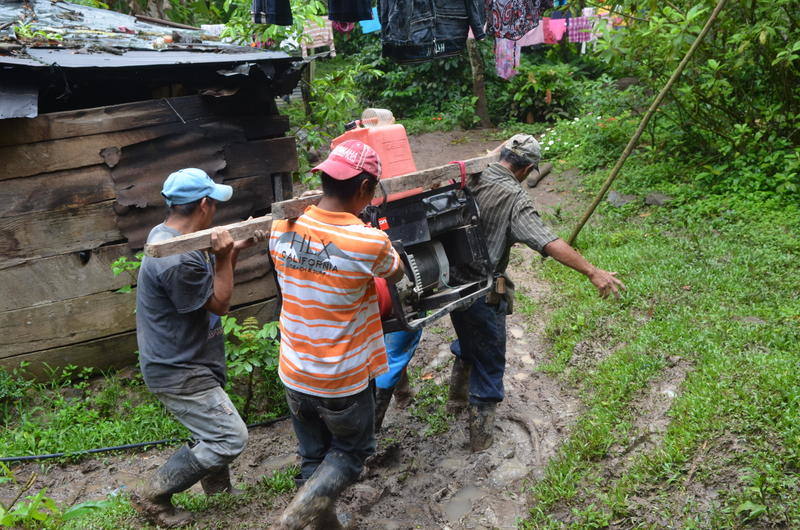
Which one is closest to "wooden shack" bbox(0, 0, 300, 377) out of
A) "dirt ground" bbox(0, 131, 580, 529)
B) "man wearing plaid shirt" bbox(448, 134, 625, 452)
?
"dirt ground" bbox(0, 131, 580, 529)

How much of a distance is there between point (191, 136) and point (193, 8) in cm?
779

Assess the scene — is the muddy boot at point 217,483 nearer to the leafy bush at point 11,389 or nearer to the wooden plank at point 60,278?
the leafy bush at point 11,389

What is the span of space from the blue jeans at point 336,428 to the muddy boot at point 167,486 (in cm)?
64

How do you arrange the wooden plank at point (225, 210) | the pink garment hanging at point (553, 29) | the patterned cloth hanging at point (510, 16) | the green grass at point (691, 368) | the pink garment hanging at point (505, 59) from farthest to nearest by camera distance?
the pink garment hanging at point (553, 29)
the pink garment hanging at point (505, 59)
the patterned cloth hanging at point (510, 16)
the wooden plank at point (225, 210)
the green grass at point (691, 368)

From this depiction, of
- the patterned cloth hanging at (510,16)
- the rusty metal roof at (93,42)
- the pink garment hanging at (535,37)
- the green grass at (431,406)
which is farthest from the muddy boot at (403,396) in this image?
the pink garment hanging at (535,37)

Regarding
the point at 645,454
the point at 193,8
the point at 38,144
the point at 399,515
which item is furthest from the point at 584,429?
the point at 193,8

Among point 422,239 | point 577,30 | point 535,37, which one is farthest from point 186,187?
point 577,30

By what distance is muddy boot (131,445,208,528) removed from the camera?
3.34 m

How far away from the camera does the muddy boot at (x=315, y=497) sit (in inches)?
113

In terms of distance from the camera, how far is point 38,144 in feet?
16.1

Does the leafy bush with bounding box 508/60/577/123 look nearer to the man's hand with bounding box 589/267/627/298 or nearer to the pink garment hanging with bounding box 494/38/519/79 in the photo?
the pink garment hanging with bounding box 494/38/519/79

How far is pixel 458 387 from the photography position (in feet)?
15.4

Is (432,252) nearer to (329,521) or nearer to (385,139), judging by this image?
(385,139)

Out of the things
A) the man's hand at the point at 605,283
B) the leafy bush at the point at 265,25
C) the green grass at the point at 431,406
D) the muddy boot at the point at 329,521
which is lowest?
the green grass at the point at 431,406
